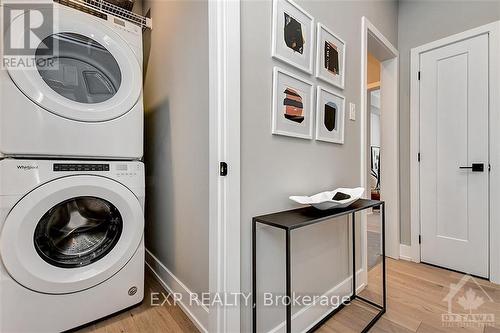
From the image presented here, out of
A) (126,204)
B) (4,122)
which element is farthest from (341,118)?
(4,122)

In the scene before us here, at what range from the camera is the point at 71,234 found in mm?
1315

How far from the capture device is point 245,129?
1.08 metres

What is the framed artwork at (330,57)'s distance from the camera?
4.69 feet

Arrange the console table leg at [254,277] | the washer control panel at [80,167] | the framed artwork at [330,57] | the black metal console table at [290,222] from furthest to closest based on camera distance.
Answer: the framed artwork at [330,57] → the washer control panel at [80,167] → the console table leg at [254,277] → the black metal console table at [290,222]

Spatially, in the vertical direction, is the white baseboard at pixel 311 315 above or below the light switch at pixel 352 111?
below

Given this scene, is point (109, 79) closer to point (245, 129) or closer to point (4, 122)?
point (4, 122)

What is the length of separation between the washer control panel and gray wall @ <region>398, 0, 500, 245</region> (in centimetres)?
266

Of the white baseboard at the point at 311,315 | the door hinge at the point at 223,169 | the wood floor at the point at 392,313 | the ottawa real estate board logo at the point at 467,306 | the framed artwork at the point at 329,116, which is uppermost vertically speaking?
the framed artwork at the point at 329,116

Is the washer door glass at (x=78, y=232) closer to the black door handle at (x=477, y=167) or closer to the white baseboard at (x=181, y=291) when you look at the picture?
the white baseboard at (x=181, y=291)

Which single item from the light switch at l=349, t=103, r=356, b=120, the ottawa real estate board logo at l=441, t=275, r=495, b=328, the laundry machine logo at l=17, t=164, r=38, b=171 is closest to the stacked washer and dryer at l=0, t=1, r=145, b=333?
the laundry machine logo at l=17, t=164, r=38, b=171

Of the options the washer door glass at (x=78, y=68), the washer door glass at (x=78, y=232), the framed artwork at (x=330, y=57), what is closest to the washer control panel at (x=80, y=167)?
the washer door glass at (x=78, y=232)

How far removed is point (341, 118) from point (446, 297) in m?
1.51

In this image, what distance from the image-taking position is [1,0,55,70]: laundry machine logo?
1.08 m

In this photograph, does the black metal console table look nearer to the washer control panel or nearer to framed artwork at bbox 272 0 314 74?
framed artwork at bbox 272 0 314 74
